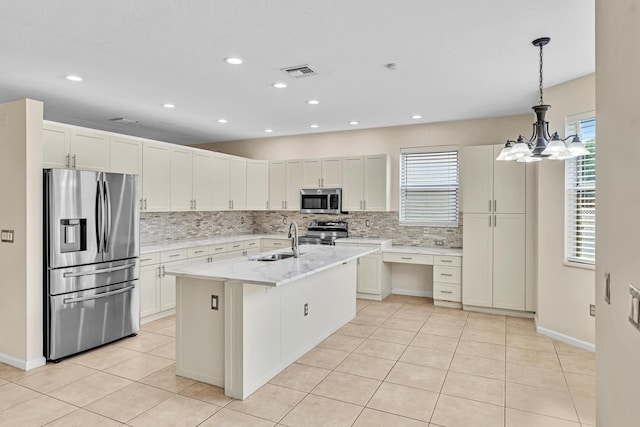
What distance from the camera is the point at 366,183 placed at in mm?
6309

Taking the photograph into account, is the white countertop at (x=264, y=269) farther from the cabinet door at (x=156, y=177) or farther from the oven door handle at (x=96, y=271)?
the cabinet door at (x=156, y=177)

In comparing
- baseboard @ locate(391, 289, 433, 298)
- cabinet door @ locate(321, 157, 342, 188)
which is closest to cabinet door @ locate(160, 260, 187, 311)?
cabinet door @ locate(321, 157, 342, 188)

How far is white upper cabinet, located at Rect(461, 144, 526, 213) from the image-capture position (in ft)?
16.4

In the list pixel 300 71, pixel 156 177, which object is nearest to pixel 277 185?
pixel 156 177

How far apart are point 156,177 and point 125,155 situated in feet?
1.75

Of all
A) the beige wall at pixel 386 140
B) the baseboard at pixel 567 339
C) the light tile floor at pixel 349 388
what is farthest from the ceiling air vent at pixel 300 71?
the baseboard at pixel 567 339

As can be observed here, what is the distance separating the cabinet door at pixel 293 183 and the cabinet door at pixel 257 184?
0.44m

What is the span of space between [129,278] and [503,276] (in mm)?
4541

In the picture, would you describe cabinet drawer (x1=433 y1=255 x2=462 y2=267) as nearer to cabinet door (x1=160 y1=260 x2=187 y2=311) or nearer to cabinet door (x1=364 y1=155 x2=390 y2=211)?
cabinet door (x1=364 y1=155 x2=390 y2=211)

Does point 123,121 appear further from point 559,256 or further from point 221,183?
point 559,256

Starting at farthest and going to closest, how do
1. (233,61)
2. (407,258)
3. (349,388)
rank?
(407,258) → (233,61) → (349,388)

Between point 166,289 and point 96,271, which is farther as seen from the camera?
point 166,289

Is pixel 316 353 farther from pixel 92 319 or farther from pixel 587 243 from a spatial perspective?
pixel 587 243

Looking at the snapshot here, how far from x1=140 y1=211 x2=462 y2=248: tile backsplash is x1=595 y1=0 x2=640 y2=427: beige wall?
439 centimetres
